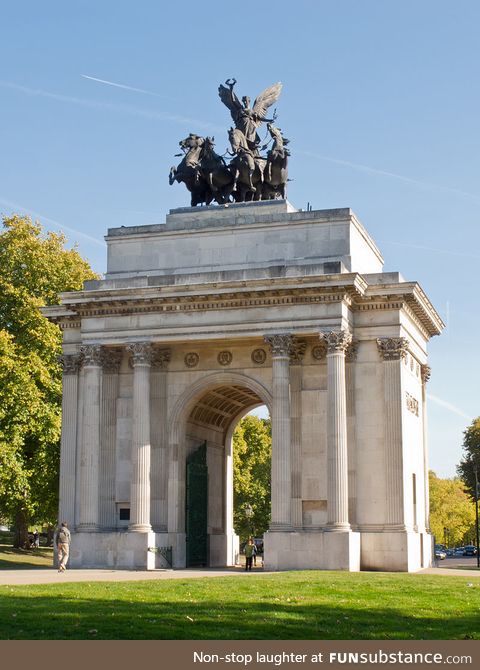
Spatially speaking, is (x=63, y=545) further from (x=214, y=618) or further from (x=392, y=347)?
(x=214, y=618)

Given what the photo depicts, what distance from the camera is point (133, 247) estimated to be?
48.9 meters

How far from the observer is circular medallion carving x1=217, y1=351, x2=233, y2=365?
153 ft

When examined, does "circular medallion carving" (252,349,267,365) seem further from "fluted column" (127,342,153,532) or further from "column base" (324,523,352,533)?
"column base" (324,523,352,533)

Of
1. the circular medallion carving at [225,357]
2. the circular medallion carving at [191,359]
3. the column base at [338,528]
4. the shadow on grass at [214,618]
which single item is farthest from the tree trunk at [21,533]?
the shadow on grass at [214,618]

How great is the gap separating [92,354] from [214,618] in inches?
1001

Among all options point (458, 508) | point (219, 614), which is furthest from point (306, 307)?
point (458, 508)

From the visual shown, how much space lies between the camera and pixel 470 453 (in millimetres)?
102312

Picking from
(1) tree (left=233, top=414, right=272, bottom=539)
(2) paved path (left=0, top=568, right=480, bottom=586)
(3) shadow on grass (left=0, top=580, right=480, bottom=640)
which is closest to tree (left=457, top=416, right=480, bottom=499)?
(1) tree (left=233, top=414, right=272, bottom=539)

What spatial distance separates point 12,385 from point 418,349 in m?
19.6

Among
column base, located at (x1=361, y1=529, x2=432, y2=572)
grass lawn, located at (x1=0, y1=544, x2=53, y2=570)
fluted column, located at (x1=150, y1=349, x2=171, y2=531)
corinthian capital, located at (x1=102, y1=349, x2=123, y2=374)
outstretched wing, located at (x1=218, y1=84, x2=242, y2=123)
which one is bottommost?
grass lawn, located at (x1=0, y1=544, x2=53, y2=570)

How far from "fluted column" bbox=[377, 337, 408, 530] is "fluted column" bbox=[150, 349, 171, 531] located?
900cm

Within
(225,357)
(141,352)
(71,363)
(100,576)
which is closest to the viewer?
(100,576)

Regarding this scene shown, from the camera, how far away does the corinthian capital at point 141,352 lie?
4556 centimetres

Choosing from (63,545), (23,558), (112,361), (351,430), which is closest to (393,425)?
(351,430)
